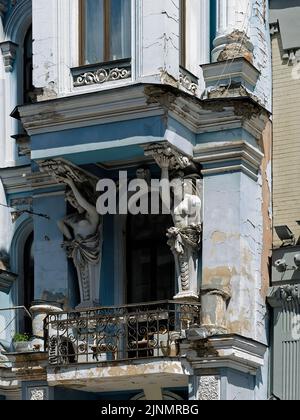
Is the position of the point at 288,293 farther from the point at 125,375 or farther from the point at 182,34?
the point at 182,34

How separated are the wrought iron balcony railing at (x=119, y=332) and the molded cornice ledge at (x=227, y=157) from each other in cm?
197

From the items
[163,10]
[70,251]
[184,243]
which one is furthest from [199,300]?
[163,10]

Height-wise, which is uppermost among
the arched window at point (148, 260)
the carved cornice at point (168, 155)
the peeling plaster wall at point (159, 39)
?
the peeling plaster wall at point (159, 39)

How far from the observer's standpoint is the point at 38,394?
22.5 metres

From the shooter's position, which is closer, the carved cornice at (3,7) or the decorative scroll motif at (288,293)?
the decorative scroll motif at (288,293)

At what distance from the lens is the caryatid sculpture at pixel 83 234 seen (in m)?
22.8

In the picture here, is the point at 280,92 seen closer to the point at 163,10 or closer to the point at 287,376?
the point at 163,10

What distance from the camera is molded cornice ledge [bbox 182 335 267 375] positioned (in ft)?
68.8

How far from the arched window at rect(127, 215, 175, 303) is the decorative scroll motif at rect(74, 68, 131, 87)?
2262mm

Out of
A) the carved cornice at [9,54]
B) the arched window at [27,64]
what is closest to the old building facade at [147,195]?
the arched window at [27,64]

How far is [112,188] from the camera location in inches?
901

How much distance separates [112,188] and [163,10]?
9.18ft

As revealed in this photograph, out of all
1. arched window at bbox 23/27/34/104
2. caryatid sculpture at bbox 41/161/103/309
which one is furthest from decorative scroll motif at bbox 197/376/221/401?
arched window at bbox 23/27/34/104

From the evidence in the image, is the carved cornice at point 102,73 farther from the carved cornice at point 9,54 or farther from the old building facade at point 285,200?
the carved cornice at point 9,54
